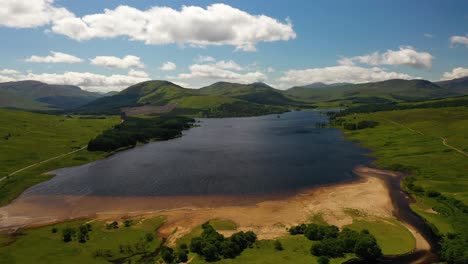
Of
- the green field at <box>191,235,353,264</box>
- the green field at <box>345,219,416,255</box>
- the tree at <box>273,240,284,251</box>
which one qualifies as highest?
the tree at <box>273,240,284,251</box>

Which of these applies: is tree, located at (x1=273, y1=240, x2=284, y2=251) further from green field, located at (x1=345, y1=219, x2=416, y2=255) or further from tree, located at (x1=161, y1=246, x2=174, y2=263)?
tree, located at (x1=161, y1=246, x2=174, y2=263)

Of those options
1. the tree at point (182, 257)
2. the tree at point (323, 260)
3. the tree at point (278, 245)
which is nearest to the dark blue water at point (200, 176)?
the tree at point (278, 245)

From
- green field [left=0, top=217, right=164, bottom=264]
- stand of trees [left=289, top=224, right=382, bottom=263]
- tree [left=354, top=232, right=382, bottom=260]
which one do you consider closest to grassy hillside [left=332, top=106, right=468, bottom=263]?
tree [left=354, top=232, right=382, bottom=260]

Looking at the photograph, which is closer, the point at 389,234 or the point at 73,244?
the point at 73,244

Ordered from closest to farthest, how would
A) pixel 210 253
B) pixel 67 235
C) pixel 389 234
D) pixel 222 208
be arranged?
pixel 210 253, pixel 67 235, pixel 389 234, pixel 222 208

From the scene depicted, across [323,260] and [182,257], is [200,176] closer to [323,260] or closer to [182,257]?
[182,257]

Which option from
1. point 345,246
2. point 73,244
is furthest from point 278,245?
point 73,244

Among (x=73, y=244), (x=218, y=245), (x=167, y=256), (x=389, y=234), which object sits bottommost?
(x=389, y=234)
